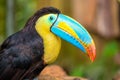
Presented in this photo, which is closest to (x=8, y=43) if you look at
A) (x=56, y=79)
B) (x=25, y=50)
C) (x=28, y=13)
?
(x=25, y=50)

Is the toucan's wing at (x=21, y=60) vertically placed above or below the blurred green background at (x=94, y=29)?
above

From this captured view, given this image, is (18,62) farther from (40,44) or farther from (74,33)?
(74,33)

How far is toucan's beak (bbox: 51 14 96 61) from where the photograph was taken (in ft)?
14.1

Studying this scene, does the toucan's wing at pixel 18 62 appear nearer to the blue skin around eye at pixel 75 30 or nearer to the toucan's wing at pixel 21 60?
the toucan's wing at pixel 21 60

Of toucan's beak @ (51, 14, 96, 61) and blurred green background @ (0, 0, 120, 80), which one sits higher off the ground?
toucan's beak @ (51, 14, 96, 61)

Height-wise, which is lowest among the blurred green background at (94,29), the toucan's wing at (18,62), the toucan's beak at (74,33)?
the blurred green background at (94,29)

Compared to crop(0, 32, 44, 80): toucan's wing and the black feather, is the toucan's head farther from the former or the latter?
crop(0, 32, 44, 80): toucan's wing

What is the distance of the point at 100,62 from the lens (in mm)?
6672

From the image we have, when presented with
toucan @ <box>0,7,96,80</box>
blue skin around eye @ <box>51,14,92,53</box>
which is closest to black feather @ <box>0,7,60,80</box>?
toucan @ <box>0,7,96,80</box>

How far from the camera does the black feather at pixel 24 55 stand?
4.29 meters

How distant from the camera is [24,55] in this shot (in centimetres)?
429

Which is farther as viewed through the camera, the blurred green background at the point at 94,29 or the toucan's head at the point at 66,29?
the blurred green background at the point at 94,29

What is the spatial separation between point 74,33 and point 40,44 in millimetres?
298

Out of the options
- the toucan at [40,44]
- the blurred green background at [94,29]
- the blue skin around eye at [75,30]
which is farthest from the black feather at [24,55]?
the blurred green background at [94,29]
